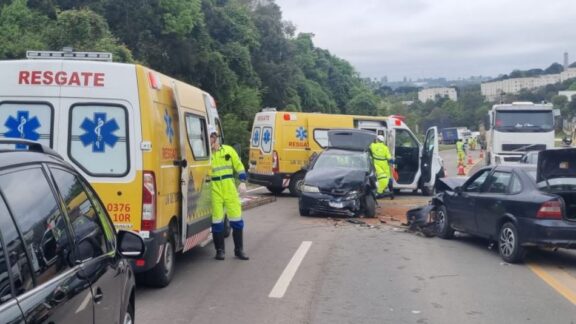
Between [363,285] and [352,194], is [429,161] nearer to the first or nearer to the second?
[352,194]

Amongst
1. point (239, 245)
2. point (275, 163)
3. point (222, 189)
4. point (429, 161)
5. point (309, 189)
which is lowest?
point (239, 245)

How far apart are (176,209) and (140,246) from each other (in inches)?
151

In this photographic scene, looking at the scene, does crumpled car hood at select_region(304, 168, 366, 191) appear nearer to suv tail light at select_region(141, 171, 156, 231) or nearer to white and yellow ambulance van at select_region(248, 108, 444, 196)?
white and yellow ambulance van at select_region(248, 108, 444, 196)

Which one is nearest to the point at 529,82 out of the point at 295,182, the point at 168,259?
the point at 295,182

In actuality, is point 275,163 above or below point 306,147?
below

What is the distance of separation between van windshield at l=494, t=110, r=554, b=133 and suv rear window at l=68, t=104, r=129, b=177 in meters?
21.8

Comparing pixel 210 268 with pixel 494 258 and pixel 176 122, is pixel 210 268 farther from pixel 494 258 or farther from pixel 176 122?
pixel 494 258

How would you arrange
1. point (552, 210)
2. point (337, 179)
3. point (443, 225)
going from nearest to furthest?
point (552, 210)
point (443, 225)
point (337, 179)

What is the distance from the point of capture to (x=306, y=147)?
68.5 feet

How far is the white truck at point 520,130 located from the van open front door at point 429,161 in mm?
5818

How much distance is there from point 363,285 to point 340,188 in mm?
6977

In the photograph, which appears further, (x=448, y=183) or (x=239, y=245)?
(x=448, y=183)

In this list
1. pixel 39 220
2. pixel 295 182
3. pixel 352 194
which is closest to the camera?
pixel 39 220

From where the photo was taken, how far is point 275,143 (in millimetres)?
20578
